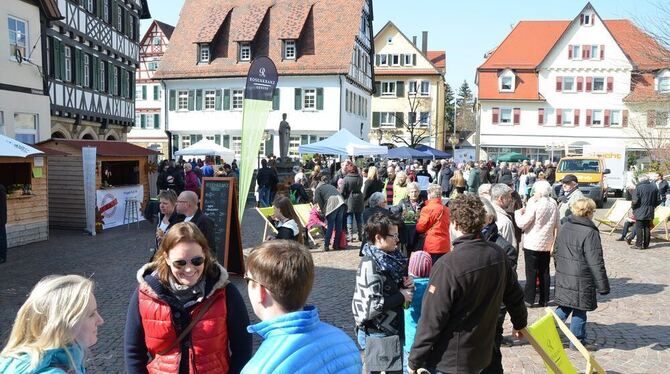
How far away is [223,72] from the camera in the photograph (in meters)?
39.4

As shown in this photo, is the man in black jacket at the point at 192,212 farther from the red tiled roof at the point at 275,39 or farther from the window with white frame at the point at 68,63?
the red tiled roof at the point at 275,39

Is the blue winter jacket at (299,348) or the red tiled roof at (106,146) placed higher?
the red tiled roof at (106,146)

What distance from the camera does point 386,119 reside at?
180ft

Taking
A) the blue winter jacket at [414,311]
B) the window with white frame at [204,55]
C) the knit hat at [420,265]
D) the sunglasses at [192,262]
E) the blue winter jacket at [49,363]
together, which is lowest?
the blue winter jacket at [414,311]

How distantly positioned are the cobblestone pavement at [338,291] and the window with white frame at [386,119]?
40.4 meters

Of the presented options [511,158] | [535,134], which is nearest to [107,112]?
[511,158]

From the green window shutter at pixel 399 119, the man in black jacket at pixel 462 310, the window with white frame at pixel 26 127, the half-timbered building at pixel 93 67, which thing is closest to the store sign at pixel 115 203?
the window with white frame at pixel 26 127

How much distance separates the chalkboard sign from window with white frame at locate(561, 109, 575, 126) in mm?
43604

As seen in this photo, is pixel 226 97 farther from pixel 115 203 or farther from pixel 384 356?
pixel 384 356

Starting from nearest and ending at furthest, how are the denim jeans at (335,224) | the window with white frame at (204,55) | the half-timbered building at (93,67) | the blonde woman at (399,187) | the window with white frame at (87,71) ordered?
1. the denim jeans at (335,224)
2. the blonde woman at (399,187)
3. the half-timbered building at (93,67)
4. the window with white frame at (87,71)
5. the window with white frame at (204,55)

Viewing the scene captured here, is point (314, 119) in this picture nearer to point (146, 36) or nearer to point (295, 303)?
point (146, 36)

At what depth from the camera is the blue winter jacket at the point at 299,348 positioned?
1935 mm

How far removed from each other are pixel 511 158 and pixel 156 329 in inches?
1525

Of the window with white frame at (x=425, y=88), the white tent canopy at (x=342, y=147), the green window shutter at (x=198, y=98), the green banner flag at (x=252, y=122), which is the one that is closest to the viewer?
the green banner flag at (x=252, y=122)
